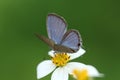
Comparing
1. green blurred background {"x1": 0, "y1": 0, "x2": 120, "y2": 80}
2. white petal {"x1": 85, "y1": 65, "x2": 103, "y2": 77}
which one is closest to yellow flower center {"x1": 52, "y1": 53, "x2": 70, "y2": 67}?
white petal {"x1": 85, "y1": 65, "x2": 103, "y2": 77}

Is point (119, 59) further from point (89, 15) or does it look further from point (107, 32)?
point (89, 15)

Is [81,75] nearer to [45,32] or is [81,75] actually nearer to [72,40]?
[72,40]

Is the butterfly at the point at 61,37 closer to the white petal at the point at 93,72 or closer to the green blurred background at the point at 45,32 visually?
the white petal at the point at 93,72

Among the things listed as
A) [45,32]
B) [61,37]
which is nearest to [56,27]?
[61,37]

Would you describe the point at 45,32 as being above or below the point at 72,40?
below

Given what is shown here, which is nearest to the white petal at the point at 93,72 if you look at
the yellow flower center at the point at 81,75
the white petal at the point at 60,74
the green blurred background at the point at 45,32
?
the yellow flower center at the point at 81,75

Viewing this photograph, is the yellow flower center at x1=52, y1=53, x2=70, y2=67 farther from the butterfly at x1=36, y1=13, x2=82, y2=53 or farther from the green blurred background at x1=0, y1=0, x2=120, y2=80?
the green blurred background at x1=0, y1=0, x2=120, y2=80

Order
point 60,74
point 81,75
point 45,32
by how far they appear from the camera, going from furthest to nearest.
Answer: point 45,32 < point 60,74 < point 81,75
